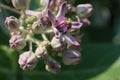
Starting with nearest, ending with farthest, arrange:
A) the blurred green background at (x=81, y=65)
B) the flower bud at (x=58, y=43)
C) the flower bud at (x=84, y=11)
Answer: the flower bud at (x=58, y=43), the flower bud at (x=84, y=11), the blurred green background at (x=81, y=65)

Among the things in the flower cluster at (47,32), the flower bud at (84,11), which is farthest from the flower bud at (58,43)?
the flower bud at (84,11)

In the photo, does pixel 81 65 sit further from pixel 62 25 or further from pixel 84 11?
pixel 62 25

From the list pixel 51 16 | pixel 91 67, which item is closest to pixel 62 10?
pixel 51 16

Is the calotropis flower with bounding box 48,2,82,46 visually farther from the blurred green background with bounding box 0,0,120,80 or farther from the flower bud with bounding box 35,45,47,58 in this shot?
the blurred green background with bounding box 0,0,120,80

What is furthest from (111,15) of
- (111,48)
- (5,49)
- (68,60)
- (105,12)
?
(68,60)

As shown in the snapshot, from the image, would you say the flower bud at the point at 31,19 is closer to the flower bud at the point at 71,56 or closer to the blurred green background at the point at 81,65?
the flower bud at the point at 71,56

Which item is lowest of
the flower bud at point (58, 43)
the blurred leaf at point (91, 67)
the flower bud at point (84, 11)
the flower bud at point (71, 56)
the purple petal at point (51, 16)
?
the blurred leaf at point (91, 67)

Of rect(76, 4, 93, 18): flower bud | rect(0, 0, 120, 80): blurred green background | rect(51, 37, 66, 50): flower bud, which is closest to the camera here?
rect(51, 37, 66, 50): flower bud

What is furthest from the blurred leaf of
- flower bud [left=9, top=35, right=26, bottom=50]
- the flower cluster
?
flower bud [left=9, top=35, right=26, bottom=50]
